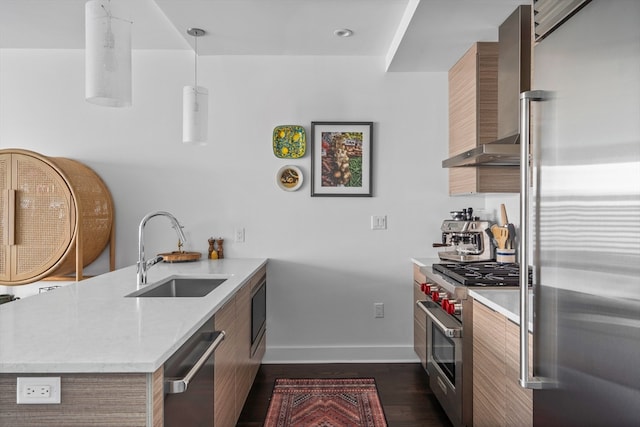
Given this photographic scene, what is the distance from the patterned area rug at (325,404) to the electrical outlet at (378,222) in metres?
1.13

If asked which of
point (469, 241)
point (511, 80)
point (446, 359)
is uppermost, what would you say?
point (511, 80)

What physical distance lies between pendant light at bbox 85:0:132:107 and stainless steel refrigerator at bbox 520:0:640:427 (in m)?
1.42

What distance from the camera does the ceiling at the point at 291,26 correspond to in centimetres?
246

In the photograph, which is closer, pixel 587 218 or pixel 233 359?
pixel 587 218

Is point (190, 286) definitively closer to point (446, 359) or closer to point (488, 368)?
point (446, 359)

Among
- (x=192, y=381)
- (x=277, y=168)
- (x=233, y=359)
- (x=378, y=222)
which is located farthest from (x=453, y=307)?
(x=277, y=168)

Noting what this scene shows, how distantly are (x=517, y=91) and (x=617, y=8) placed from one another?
150 centimetres

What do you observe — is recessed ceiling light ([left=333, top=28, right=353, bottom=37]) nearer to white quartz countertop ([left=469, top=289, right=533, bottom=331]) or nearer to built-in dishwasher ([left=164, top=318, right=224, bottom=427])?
white quartz countertop ([left=469, top=289, right=533, bottom=331])

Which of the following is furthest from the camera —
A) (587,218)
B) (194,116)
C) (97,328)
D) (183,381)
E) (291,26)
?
(291,26)

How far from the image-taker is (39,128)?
3.35m

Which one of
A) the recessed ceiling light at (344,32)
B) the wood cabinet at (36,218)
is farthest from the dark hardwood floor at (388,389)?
the recessed ceiling light at (344,32)

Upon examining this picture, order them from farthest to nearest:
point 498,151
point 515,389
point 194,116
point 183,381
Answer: point 194,116
point 498,151
point 515,389
point 183,381

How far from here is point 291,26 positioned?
9.47 ft

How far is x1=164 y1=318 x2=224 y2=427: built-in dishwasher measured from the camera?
124cm
